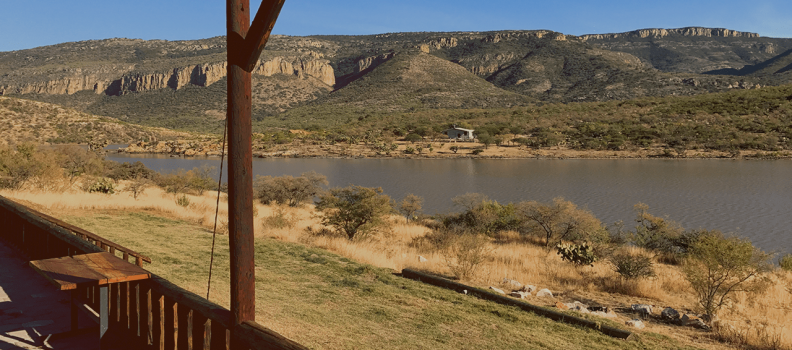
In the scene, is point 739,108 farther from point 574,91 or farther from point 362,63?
point 362,63

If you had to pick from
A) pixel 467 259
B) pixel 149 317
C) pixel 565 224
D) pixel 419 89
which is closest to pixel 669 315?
pixel 467 259

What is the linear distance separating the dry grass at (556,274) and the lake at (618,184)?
10.9m

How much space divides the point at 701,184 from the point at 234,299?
42347 mm

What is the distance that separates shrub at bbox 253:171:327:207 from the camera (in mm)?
29438

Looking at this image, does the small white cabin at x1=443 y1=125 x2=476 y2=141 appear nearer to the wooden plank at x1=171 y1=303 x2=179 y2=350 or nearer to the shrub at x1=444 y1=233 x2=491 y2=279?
the shrub at x1=444 y1=233 x2=491 y2=279

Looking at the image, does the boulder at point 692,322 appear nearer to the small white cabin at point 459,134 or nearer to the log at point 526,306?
the log at point 526,306

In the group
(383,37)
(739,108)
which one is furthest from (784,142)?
(383,37)

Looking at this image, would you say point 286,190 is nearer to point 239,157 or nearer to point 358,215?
point 358,215

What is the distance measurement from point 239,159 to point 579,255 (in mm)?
13578

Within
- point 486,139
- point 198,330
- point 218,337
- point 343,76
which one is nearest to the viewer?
point 218,337

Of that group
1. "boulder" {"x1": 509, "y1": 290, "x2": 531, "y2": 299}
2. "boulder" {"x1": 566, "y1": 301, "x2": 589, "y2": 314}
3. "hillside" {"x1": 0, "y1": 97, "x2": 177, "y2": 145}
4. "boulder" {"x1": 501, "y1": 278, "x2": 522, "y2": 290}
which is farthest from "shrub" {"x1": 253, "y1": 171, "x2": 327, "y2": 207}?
"hillside" {"x1": 0, "y1": 97, "x2": 177, "y2": 145}

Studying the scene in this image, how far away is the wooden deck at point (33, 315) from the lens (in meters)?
4.71

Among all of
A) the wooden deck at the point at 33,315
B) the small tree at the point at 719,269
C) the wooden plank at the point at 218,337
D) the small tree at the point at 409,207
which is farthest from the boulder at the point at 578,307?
the small tree at the point at 409,207

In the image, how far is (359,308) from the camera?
7.99m
